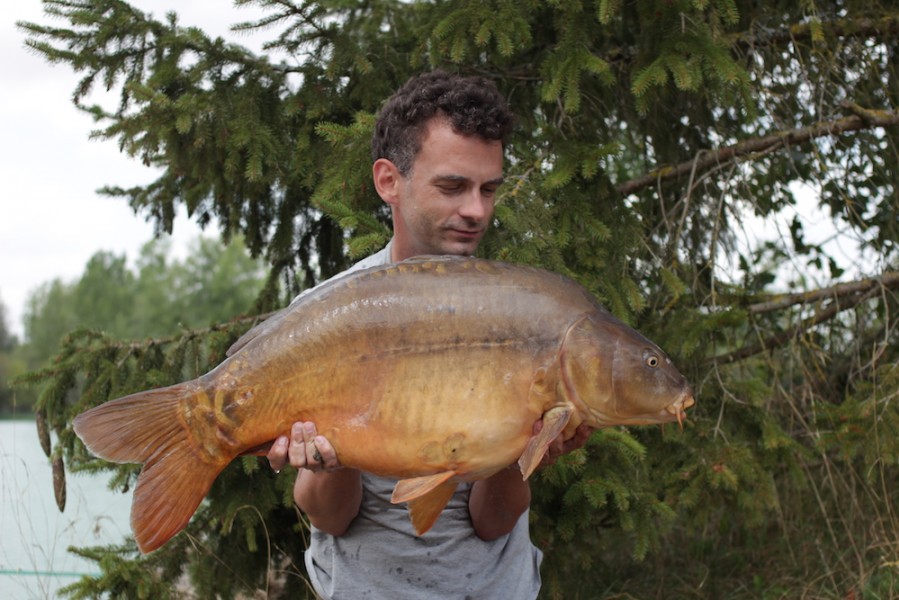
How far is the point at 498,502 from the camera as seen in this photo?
6.73 feet

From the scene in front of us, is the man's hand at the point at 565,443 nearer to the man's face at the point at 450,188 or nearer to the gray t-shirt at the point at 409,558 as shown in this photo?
the gray t-shirt at the point at 409,558

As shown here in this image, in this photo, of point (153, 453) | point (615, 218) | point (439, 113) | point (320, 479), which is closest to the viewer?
point (153, 453)

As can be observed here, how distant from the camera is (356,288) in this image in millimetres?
1825

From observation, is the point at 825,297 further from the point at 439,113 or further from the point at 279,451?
the point at 279,451

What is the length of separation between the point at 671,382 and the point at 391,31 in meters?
2.78

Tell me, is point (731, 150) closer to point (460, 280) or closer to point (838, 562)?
point (838, 562)

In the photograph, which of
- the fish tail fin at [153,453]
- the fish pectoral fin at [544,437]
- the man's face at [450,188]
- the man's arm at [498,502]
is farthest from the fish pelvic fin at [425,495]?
the man's face at [450,188]

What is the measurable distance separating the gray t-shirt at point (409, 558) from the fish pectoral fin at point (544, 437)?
0.45 metres

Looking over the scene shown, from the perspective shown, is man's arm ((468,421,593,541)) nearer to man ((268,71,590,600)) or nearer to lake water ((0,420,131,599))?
man ((268,71,590,600))

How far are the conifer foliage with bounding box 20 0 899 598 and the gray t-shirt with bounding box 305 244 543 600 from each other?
104 centimetres

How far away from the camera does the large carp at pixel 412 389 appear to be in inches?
67.7

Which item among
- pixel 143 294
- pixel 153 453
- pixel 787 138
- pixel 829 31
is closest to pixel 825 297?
pixel 787 138

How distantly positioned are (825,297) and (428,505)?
296cm

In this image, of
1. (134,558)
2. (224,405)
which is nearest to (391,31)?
(134,558)
